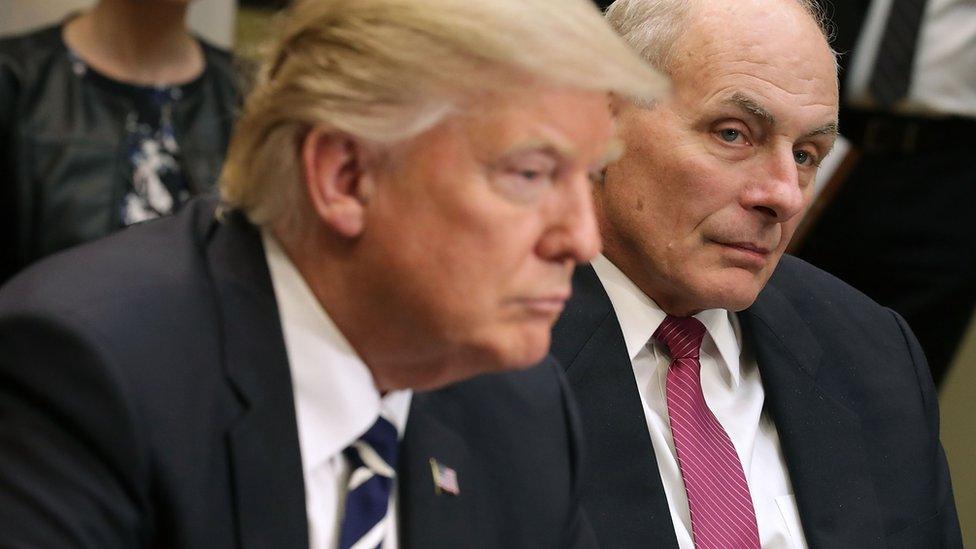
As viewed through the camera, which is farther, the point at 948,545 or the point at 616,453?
the point at 948,545

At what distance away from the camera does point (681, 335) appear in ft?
7.27

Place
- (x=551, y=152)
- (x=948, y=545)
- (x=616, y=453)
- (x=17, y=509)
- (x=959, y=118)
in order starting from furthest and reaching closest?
(x=959, y=118)
(x=948, y=545)
(x=616, y=453)
(x=551, y=152)
(x=17, y=509)

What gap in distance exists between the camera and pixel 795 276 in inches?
96.8

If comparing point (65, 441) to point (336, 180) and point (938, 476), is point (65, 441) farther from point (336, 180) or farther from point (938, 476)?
point (938, 476)

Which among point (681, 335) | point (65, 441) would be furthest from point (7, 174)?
point (65, 441)

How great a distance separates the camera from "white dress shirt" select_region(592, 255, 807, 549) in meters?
2.13

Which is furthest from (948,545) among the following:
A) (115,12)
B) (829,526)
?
(115,12)

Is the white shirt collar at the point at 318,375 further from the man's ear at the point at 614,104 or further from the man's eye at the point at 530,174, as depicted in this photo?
the man's ear at the point at 614,104

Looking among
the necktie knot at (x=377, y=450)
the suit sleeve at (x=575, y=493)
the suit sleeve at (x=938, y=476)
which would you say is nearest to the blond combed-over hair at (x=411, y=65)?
the necktie knot at (x=377, y=450)

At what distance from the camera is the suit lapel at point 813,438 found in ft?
7.17

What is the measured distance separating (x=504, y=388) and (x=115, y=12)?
5.60 feet

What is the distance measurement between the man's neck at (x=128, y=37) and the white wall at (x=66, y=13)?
1.00m

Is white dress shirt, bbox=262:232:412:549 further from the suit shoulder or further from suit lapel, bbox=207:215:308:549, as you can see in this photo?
the suit shoulder

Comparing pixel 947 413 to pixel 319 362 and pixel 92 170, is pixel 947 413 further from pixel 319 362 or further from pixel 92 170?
pixel 319 362
